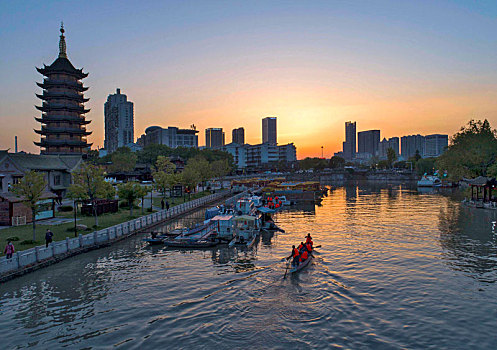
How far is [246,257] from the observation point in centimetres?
3528

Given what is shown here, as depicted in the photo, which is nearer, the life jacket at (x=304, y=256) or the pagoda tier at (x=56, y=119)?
the life jacket at (x=304, y=256)

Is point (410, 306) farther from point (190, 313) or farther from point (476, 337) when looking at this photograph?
point (190, 313)

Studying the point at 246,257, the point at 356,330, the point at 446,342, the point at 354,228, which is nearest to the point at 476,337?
the point at 446,342

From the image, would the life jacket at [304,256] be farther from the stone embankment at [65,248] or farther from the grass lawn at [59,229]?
the grass lawn at [59,229]

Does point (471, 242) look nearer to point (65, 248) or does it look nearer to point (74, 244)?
point (74, 244)

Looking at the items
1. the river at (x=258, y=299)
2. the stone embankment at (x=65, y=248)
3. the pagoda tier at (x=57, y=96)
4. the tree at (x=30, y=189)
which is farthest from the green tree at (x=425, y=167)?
the tree at (x=30, y=189)

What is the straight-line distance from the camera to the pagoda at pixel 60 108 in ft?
281

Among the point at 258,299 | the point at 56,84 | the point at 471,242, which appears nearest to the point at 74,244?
the point at 258,299

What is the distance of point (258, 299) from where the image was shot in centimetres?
2366

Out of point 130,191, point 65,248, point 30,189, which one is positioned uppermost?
point 30,189

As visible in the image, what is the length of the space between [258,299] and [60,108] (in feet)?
273

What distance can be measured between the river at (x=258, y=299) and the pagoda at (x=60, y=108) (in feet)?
195

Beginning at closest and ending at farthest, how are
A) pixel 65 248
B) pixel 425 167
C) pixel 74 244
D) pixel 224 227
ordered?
pixel 65 248 → pixel 74 244 → pixel 224 227 → pixel 425 167

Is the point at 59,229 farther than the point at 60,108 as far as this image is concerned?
No
